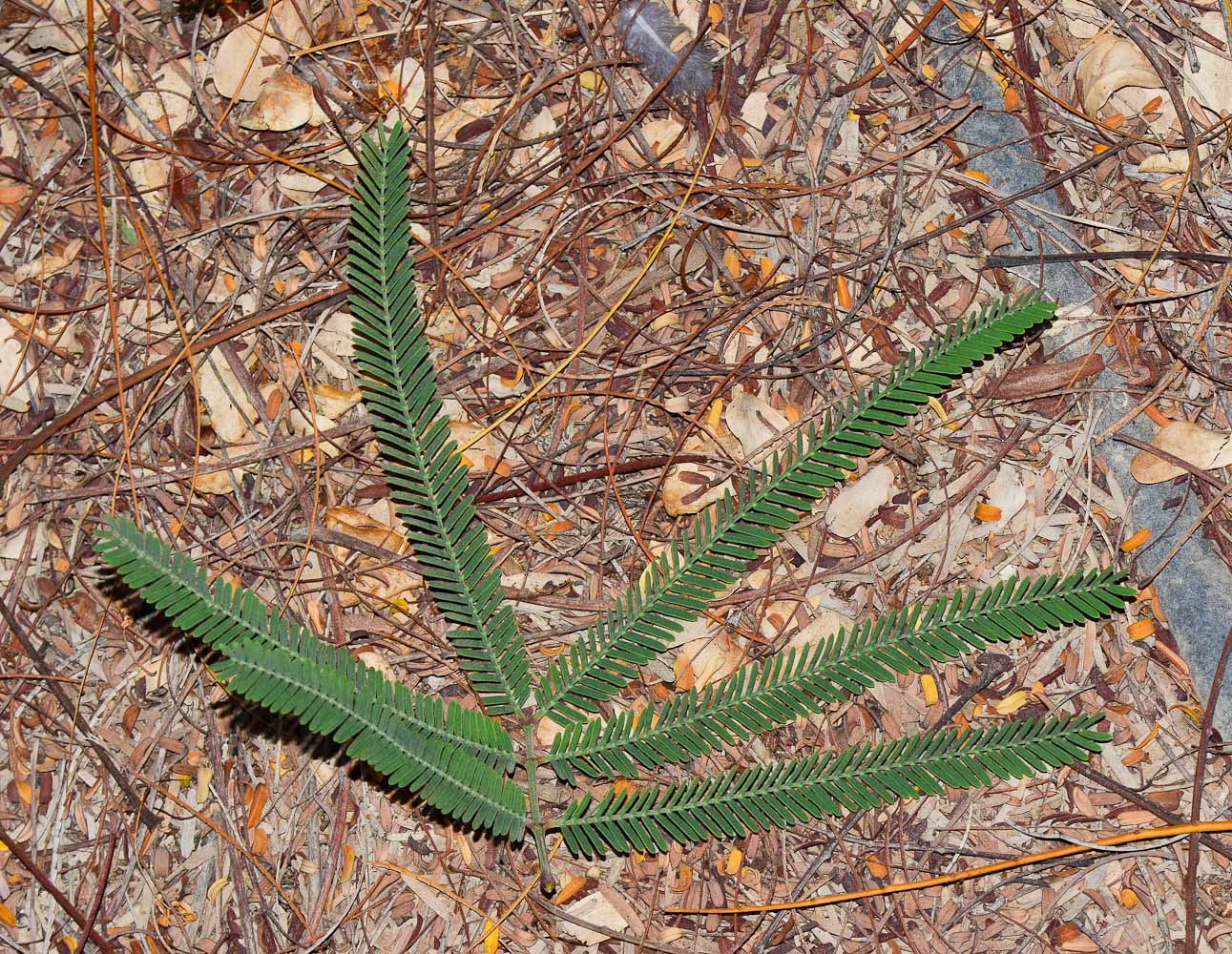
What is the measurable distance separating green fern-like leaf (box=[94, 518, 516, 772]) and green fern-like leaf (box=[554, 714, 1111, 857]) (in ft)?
1.04

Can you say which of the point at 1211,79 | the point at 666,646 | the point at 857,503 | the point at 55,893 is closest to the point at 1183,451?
the point at 857,503

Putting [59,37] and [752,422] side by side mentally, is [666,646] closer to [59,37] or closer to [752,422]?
[752,422]

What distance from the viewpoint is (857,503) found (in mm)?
1847

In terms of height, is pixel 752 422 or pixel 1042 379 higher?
pixel 1042 379

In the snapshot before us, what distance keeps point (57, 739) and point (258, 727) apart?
401 millimetres

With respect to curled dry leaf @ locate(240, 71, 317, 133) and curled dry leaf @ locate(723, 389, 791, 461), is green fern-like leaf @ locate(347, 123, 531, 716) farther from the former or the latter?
curled dry leaf @ locate(723, 389, 791, 461)

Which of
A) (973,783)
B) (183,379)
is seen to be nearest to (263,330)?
(183,379)

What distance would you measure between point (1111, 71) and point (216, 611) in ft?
6.18

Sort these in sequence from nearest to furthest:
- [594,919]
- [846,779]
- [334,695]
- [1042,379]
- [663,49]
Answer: [334,695] < [846,779] < [594,919] < [1042,379] < [663,49]

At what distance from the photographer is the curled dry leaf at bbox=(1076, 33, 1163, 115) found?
1925 mm

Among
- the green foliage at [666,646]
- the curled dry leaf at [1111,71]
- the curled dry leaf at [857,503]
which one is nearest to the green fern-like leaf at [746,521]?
the green foliage at [666,646]

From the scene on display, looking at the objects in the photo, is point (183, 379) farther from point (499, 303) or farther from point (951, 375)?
point (951, 375)

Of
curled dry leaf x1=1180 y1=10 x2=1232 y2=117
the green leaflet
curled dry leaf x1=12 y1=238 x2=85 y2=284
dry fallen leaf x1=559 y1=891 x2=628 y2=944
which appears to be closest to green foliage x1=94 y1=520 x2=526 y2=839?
the green leaflet

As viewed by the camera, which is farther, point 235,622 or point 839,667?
point 839,667
